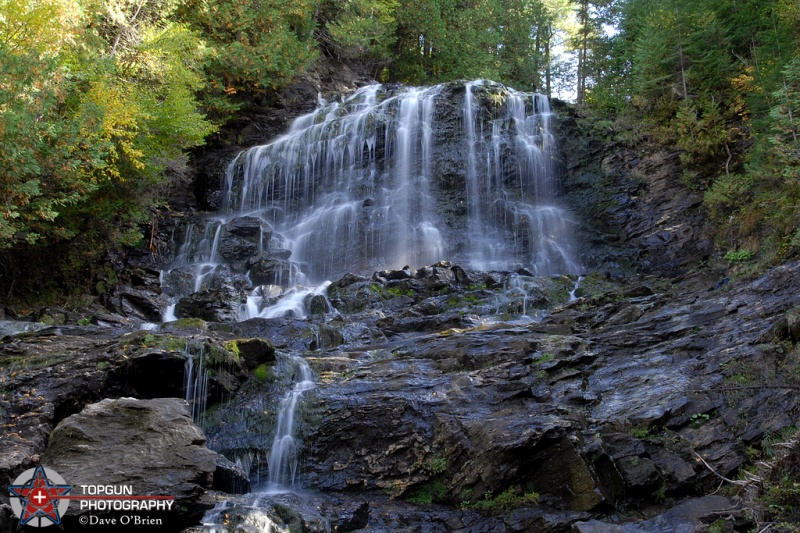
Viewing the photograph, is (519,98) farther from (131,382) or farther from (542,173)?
(131,382)

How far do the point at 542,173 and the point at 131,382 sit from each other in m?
15.5

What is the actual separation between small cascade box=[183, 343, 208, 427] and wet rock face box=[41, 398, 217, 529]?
214 cm

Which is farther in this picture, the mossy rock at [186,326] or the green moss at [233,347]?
the mossy rock at [186,326]

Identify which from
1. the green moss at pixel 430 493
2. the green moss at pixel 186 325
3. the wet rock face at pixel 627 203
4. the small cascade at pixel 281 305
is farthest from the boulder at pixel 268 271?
the green moss at pixel 430 493

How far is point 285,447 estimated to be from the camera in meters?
8.08

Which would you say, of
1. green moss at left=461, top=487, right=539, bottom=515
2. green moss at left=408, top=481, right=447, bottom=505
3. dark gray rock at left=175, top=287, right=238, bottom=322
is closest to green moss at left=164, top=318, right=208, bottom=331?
dark gray rock at left=175, top=287, right=238, bottom=322

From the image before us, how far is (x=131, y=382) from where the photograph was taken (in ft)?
27.3

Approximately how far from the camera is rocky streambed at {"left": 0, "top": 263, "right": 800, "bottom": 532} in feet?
20.0

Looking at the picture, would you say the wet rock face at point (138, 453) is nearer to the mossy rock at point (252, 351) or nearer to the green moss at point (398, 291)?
the mossy rock at point (252, 351)

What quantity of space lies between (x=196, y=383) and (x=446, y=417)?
3.76 meters

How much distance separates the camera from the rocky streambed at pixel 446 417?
609 centimetres

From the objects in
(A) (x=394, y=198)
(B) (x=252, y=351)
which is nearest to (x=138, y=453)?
(B) (x=252, y=351)

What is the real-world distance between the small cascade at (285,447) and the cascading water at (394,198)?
841cm

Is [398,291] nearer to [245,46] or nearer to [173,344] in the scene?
[173,344]
